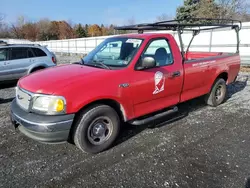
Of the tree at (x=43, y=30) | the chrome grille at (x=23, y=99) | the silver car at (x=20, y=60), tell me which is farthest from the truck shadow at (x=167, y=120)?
the tree at (x=43, y=30)

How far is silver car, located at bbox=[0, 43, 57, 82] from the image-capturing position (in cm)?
842

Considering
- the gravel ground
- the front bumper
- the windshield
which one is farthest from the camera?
the windshield

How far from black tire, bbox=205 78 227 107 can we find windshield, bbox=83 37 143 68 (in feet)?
8.54

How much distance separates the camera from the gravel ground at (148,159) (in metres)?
2.92

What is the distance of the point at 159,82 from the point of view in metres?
4.11

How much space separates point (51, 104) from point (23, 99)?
68 centimetres

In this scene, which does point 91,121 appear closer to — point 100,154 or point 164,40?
point 100,154

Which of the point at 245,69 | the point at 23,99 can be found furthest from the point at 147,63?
the point at 245,69

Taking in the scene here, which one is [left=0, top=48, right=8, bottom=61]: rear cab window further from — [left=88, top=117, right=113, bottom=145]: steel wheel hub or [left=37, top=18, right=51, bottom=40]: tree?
[left=37, top=18, right=51, bottom=40]: tree

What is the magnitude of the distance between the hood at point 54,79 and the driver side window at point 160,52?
45.8 inches

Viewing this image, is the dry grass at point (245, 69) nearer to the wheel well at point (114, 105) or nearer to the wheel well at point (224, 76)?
the wheel well at point (224, 76)

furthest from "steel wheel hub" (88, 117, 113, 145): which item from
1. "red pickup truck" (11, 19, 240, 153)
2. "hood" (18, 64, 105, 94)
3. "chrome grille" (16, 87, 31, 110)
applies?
"chrome grille" (16, 87, 31, 110)

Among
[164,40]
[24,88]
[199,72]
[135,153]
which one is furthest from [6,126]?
[199,72]

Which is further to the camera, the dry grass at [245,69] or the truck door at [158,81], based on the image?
the dry grass at [245,69]
